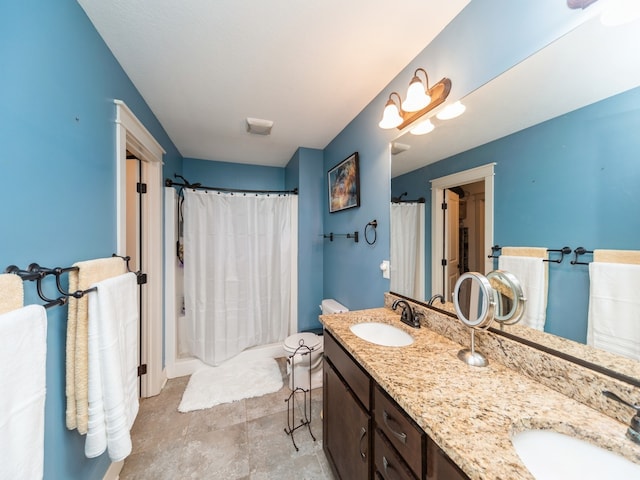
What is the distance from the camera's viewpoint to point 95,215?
1.13m

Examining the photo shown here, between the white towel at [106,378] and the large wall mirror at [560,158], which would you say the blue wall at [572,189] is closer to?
the large wall mirror at [560,158]

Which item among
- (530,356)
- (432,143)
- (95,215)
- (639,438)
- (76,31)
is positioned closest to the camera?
(639,438)

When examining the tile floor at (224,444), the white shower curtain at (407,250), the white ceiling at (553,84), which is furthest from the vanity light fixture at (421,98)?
the tile floor at (224,444)

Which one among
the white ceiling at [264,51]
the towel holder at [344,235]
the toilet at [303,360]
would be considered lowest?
the toilet at [303,360]

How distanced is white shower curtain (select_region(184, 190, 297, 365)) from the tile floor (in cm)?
67

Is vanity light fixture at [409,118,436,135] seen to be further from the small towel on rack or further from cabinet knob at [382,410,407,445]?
cabinet knob at [382,410,407,445]

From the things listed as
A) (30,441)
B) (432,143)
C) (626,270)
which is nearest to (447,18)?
(432,143)

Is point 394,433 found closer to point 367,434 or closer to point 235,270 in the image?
point 367,434

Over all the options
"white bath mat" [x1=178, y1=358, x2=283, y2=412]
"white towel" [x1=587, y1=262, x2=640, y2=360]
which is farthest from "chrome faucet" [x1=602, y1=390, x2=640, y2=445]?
"white bath mat" [x1=178, y1=358, x2=283, y2=412]

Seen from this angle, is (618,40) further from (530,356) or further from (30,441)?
(30,441)

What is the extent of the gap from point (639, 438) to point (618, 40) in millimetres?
1033

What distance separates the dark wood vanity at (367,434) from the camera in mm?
640

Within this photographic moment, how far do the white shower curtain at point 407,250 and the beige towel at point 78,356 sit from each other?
1590mm

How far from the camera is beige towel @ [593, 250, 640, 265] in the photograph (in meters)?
0.62
